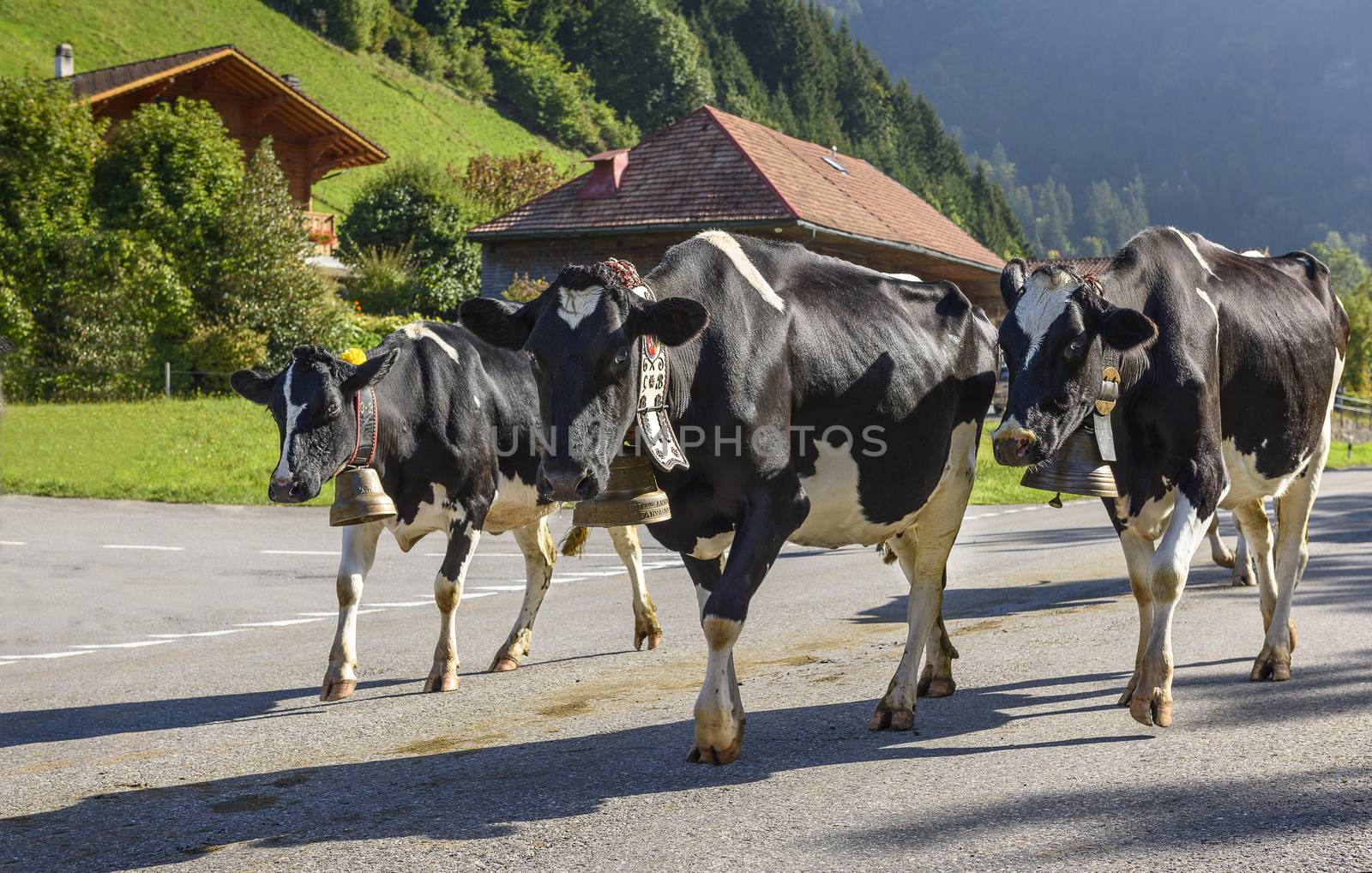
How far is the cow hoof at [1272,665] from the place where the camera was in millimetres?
6930

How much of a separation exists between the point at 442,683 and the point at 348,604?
0.73m

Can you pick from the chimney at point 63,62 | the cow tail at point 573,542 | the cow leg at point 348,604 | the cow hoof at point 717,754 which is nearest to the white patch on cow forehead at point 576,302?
the cow hoof at point 717,754

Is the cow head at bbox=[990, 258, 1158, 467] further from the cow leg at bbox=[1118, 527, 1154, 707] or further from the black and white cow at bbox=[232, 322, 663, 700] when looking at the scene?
the black and white cow at bbox=[232, 322, 663, 700]

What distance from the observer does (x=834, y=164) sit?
45.6 metres

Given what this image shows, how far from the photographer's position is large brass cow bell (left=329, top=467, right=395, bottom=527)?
755 cm

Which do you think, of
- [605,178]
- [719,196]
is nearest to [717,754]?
[719,196]

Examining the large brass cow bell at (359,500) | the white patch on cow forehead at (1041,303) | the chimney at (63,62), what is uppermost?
the chimney at (63,62)

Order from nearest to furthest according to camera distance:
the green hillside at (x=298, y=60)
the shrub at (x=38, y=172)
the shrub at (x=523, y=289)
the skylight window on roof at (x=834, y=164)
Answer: the shrub at (x=38, y=172) → the shrub at (x=523, y=289) → the skylight window on roof at (x=834, y=164) → the green hillside at (x=298, y=60)

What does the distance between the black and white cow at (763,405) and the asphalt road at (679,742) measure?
0.65 meters

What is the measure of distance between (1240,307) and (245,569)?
34.7 ft

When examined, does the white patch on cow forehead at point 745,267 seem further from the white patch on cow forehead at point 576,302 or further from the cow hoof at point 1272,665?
the cow hoof at point 1272,665

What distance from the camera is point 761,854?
14.4ft

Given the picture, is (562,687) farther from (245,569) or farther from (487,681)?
(245,569)

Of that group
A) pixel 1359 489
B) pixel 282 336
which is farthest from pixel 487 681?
pixel 282 336
